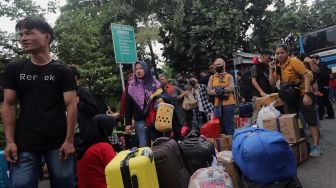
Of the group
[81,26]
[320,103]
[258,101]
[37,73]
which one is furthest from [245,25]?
[37,73]

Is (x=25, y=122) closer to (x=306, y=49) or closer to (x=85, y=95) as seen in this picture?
(x=85, y=95)

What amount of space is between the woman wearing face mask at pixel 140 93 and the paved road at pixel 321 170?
2053 millimetres

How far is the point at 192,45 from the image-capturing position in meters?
18.7

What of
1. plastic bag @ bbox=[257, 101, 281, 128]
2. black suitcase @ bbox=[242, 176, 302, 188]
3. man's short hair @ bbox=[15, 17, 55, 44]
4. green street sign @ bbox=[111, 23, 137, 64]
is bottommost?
black suitcase @ bbox=[242, 176, 302, 188]

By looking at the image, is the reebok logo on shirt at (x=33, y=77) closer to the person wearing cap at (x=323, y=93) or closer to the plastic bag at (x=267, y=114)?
the plastic bag at (x=267, y=114)

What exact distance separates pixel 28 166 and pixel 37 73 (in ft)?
2.44

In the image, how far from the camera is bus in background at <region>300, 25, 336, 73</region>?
18188 mm

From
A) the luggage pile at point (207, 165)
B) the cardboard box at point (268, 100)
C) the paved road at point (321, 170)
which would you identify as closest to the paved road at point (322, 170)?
the paved road at point (321, 170)

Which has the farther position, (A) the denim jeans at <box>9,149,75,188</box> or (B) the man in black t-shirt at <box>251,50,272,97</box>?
(B) the man in black t-shirt at <box>251,50,272,97</box>

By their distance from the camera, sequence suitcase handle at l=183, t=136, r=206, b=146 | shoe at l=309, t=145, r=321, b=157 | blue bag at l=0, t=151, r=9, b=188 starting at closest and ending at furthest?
suitcase handle at l=183, t=136, r=206, b=146 → blue bag at l=0, t=151, r=9, b=188 → shoe at l=309, t=145, r=321, b=157

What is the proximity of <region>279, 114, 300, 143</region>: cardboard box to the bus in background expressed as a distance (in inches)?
514

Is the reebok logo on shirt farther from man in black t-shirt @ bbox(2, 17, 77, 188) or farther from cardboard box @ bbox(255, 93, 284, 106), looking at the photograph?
cardboard box @ bbox(255, 93, 284, 106)

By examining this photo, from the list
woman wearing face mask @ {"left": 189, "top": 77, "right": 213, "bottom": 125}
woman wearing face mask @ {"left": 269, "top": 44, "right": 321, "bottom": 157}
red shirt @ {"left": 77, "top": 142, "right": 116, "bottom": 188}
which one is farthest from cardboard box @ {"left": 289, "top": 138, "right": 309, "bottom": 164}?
woman wearing face mask @ {"left": 189, "top": 77, "right": 213, "bottom": 125}

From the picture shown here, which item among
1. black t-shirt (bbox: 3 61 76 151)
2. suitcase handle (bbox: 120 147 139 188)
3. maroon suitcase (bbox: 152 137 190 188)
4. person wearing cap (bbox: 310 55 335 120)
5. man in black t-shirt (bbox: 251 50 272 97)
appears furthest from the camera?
person wearing cap (bbox: 310 55 335 120)
